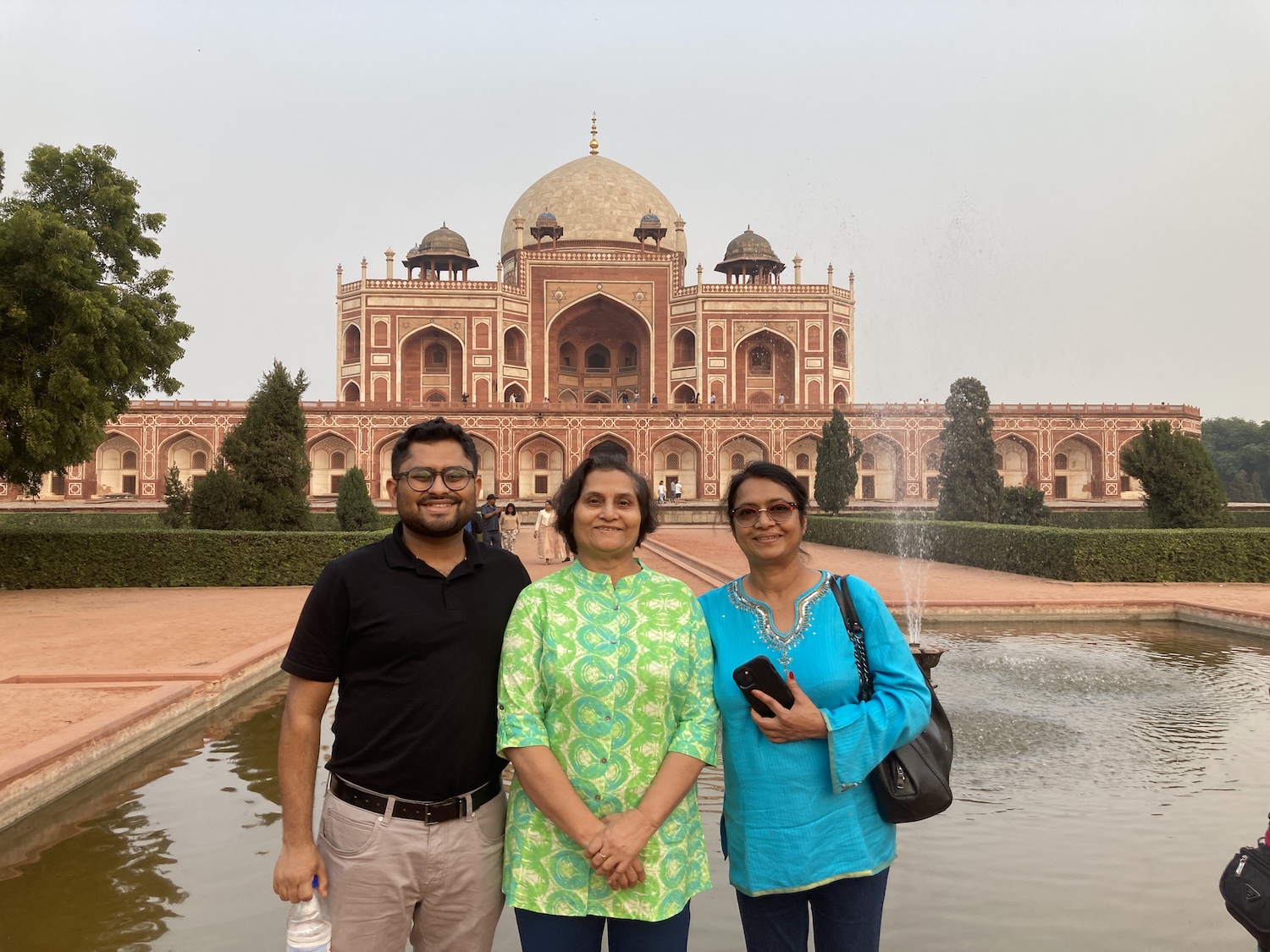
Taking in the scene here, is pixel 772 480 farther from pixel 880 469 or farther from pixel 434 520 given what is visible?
pixel 880 469

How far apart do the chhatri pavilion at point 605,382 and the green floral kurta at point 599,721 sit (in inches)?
969

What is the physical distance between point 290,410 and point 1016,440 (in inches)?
922

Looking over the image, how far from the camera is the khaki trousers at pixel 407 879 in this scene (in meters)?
1.65

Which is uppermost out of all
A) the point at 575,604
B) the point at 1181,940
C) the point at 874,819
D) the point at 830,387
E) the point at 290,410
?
the point at 830,387

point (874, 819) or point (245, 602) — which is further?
point (245, 602)

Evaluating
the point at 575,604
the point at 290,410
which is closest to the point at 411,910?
the point at 575,604

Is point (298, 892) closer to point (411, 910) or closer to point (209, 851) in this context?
point (411, 910)

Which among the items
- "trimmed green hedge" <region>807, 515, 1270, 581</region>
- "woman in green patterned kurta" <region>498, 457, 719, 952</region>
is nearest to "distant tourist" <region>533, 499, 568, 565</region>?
"trimmed green hedge" <region>807, 515, 1270, 581</region>

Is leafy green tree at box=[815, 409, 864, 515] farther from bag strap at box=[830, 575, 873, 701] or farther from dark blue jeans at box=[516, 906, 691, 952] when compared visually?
dark blue jeans at box=[516, 906, 691, 952]

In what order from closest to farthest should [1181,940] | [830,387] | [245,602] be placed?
[1181,940] → [245,602] → [830,387]

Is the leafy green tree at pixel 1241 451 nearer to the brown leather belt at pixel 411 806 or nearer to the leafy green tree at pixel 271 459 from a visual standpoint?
the leafy green tree at pixel 271 459

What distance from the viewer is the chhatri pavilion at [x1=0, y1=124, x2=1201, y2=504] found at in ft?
92.9

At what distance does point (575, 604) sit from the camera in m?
1.63

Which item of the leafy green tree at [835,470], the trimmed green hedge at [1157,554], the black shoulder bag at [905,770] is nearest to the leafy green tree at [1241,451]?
the leafy green tree at [835,470]
